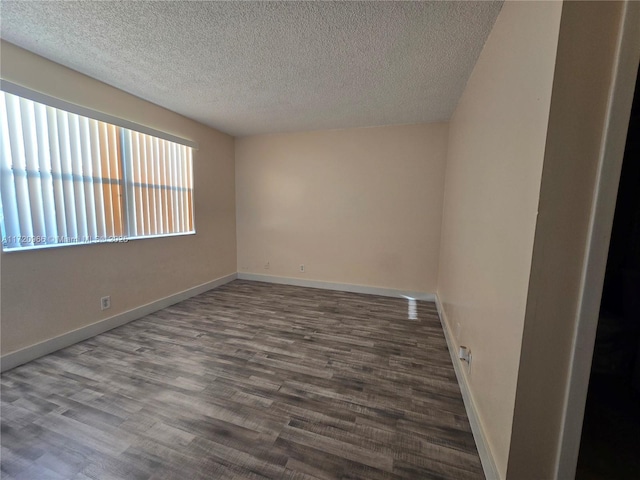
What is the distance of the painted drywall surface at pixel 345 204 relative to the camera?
11.7 ft

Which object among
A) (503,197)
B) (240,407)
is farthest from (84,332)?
(503,197)

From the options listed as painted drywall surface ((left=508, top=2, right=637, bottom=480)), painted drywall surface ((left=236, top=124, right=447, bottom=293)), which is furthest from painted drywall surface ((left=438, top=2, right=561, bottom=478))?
painted drywall surface ((left=236, top=124, right=447, bottom=293))

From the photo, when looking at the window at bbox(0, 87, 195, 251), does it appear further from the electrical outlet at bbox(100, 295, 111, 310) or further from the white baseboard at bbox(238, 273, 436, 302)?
the white baseboard at bbox(238, 273, 436, 302)

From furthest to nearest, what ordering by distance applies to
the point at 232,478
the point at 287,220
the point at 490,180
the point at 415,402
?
1. the point at 287,220
2. the point at 415,402
3. the point at 490,180
4. the point at 232,478

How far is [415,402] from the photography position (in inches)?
65.5

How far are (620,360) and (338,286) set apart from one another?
9.74ft

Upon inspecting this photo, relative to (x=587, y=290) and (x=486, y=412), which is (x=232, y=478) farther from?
(x=587, y=290)

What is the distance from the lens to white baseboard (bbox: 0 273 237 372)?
1987mm

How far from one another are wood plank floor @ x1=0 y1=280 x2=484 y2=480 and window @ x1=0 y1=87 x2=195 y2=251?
1.11 m

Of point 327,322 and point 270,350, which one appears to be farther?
point 327,322

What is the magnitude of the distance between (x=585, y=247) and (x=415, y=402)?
4.50 ft

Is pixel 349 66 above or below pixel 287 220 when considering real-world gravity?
above

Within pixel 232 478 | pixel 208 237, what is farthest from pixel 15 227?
pixel 232 478

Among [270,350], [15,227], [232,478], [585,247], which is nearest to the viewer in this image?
[585,247]
